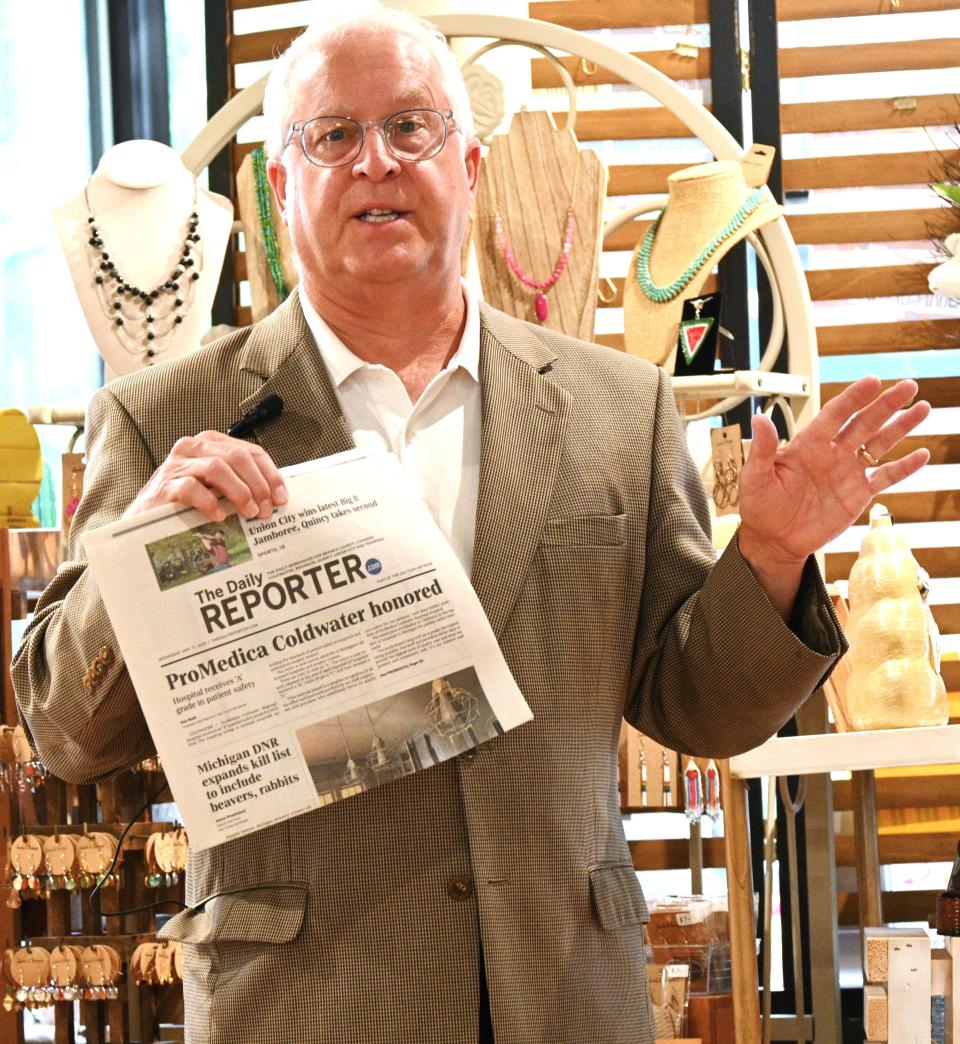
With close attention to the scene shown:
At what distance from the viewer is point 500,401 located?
161cm

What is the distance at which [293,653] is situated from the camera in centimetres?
132

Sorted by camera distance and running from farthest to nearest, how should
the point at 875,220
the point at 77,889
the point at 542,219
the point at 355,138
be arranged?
the point at 875,220 → the point at 77,889 → the point at 542,219 → the point at 355,138

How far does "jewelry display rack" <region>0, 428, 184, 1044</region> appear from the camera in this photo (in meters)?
3.04

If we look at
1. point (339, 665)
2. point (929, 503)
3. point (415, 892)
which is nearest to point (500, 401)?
point (339, 665)

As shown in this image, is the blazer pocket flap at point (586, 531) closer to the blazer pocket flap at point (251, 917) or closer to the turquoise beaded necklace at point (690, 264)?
the blazer pocket flap at point (251, 917)

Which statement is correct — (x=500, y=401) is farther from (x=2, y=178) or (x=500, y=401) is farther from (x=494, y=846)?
(x=2, y=178)

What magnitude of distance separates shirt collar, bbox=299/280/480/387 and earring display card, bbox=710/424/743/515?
3.87 ft

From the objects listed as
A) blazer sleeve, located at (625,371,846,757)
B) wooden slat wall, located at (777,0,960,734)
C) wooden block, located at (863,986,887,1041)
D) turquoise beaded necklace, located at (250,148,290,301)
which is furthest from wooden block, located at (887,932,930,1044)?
wooden slat wall, located at (777,0,960,734)

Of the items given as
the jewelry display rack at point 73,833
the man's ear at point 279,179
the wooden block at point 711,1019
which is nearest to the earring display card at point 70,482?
the jewelry display rack at point 73,833

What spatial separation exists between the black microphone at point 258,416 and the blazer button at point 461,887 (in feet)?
1.60

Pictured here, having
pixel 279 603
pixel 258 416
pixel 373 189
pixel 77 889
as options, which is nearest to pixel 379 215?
pixel 373 189

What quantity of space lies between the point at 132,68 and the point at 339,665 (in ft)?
12.7

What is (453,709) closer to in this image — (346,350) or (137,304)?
(346,350)

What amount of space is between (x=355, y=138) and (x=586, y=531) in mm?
492
